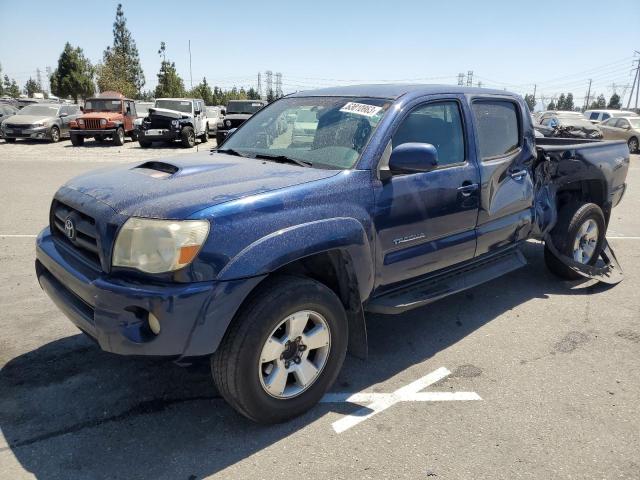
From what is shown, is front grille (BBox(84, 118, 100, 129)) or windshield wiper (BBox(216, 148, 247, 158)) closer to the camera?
windshield wiper (BBox(216, 148, 247, 158))

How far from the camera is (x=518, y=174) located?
4.30 metres

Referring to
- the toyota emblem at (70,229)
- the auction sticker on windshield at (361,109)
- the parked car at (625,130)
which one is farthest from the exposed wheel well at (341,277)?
the parked car at (625,130)

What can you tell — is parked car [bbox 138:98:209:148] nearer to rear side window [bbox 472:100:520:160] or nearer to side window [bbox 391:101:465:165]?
rear side window [bbox 472:100:520:160]

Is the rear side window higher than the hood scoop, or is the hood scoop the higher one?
the rear side window

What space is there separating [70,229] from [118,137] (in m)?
18.9

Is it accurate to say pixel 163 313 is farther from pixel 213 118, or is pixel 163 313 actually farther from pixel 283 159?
pixel 213 118

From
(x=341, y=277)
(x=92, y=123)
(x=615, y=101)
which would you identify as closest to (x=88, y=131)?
(x=92, y=123)

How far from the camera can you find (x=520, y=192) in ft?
14.1

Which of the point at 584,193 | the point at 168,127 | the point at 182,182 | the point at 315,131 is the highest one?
the point at 315,131

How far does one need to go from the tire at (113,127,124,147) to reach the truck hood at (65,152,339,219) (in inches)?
717

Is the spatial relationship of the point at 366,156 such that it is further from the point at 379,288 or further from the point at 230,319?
the point at 230,319

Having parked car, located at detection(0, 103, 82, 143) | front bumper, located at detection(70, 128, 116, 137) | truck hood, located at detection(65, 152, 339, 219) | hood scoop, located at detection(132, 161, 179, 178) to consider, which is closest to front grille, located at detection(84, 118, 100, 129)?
front bumper, located at detection(70, 128, 116, 137)

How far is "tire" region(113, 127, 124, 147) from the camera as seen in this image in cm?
1995

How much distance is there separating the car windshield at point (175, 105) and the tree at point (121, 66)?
37221 mm
